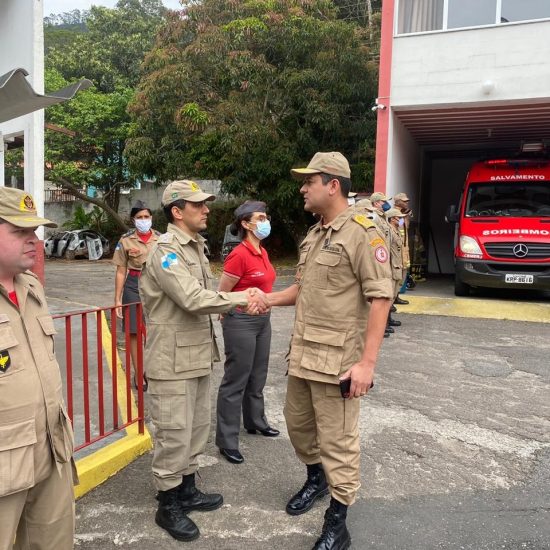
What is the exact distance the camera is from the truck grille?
9258mm

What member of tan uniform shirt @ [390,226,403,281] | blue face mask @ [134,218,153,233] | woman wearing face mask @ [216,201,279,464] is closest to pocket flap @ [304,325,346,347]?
woman wearing face mask @ [216,201,279,464]

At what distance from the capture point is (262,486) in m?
3.33

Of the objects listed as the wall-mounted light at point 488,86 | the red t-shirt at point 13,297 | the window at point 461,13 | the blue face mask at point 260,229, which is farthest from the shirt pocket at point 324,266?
the window at point 461,13

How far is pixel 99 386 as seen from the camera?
3631mm

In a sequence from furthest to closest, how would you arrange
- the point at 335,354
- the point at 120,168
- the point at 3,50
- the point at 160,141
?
1. the point at 120,168
2. the point at 160,141
3. the point at 3,50
4. the point at 335,354

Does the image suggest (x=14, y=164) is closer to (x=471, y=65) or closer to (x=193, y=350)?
(x=471, y=65)

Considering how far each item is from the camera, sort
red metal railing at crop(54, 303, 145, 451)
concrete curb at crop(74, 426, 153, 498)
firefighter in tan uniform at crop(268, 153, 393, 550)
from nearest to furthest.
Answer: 1. firefighter in tan uniform at crop(268, 153, 393, 550)
2. concrete curb at crop(74, 426, 153, 498)
3. red metal railing at crop(54, 303, 145, 451)

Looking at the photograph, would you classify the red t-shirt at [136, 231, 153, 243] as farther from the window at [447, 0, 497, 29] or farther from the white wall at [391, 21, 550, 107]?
the window at [447, 0, 497, 29]

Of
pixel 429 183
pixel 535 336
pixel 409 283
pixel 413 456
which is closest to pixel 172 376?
pixel 413 456

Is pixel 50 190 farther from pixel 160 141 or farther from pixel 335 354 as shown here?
pixel 335 354

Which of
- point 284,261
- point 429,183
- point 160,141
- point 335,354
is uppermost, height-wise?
point 160,141

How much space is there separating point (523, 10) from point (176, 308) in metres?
10.3

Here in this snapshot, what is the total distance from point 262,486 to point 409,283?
31.2 feet

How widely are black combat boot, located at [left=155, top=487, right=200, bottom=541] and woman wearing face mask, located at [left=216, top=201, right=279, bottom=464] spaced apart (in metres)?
0.81
